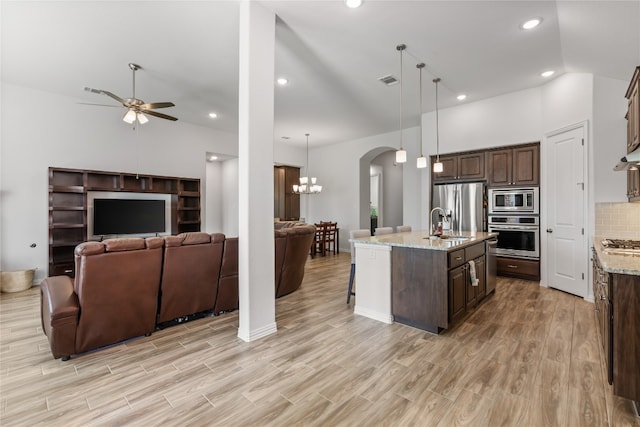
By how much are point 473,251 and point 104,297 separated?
A: 3758 millimetres

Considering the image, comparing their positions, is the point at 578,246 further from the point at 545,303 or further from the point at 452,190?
the point at 452,190

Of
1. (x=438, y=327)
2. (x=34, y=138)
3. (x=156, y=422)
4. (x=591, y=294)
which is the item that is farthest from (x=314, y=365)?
(x=34, y=138)

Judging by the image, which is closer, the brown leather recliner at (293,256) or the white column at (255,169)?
the white column at (255,169)

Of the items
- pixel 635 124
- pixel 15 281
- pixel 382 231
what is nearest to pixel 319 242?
pixel 382 231

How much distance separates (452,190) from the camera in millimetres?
5605

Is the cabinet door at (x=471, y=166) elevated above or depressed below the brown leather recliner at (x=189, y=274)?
above

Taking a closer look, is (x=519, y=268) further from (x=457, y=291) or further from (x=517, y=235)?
(x=457, y=291)

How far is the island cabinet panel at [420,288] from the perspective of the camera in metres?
2.77

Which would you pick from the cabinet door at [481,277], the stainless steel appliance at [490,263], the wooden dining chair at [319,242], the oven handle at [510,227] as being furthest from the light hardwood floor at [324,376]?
the wooden dining chair at [319,242]

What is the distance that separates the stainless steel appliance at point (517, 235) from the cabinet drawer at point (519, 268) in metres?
0.09

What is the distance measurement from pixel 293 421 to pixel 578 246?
4.53 m

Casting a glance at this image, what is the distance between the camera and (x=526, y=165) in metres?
4.80

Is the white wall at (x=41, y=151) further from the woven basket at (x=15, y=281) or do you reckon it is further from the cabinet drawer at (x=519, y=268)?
the cabinet drawer at (x=519, y=268)

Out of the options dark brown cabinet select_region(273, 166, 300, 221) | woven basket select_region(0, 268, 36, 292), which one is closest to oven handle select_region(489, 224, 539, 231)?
dark brown cabinet select_region(273, 166, 300, 221)
